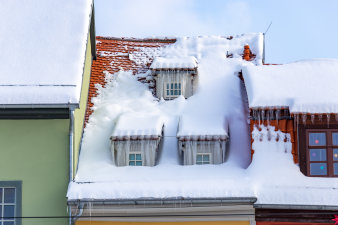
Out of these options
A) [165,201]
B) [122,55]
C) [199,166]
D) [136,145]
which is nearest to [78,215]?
[165,201]

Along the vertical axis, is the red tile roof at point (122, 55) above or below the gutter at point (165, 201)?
above

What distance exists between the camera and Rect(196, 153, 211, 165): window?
14570 millimetres

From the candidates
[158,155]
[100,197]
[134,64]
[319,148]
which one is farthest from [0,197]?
[319,148]

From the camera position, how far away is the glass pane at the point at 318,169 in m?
14.0

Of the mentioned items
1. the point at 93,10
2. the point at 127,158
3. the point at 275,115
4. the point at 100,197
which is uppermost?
the point at 93,10

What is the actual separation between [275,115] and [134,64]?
4.97m

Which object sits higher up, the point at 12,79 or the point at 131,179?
the point at 12,79

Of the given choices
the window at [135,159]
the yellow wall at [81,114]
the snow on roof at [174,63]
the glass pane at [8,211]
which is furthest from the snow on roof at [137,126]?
the glass pane at [8,211]

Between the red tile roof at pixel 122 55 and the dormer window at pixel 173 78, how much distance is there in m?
1.13

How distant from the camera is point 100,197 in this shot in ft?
43.7

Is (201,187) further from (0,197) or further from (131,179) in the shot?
(0,197)

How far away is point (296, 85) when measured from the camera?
48.7 ft

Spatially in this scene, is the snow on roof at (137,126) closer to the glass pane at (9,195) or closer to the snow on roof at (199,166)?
the snow on roof at (199,166)

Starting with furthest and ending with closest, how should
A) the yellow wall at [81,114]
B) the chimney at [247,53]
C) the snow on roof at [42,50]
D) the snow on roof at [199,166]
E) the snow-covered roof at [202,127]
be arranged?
1. the chimney at [247,53]
2. the snow-covered roof at [202,127]
3. the yellow wall at [81,114]
4. the snow on roof at [42,50]
5. the snow on roof at [199,166]
